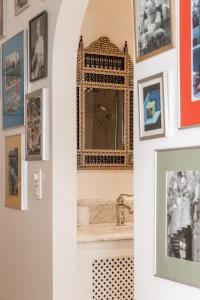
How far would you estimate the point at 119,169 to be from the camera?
3.94 metres

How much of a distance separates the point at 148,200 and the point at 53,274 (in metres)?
1.10

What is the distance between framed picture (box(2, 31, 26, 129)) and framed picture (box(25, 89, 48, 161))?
167 millimetres

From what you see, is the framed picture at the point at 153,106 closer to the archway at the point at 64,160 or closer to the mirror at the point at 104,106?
the archway at the point at 64,160

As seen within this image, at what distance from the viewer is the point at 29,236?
10.1 feet

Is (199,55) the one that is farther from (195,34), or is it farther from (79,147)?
(79,147)

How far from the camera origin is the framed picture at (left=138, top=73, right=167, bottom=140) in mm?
1718

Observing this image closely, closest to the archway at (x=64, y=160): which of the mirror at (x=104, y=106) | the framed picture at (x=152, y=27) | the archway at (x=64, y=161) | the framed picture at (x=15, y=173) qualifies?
the archway at (x=64, y=161)

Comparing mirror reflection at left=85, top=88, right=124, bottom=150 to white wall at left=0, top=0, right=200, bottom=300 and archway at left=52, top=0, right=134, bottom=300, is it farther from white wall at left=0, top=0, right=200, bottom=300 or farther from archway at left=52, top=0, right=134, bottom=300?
archway at left=52, top=0, right=134, bottom=300

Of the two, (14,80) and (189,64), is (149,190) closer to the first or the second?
(189,64)

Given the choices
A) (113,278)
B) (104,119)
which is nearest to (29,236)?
(113,278)

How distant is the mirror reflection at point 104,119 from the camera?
12.6ft

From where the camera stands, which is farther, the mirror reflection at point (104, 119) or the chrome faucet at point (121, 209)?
the mirror reflection at point (104, 119)

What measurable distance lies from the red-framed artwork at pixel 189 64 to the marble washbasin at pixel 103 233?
164 centimetres

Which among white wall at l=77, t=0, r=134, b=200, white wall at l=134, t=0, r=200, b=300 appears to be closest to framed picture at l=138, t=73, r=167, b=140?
white wall at l=134, t=0, r=200, b=300
